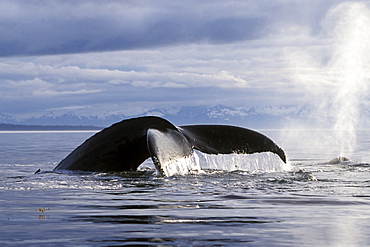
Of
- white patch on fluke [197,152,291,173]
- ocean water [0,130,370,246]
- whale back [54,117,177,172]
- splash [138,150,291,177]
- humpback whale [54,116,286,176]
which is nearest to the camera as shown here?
ocean water [0,130,370,246]

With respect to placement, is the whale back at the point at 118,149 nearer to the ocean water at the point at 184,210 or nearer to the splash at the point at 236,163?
the ocean water at the point at 184,210

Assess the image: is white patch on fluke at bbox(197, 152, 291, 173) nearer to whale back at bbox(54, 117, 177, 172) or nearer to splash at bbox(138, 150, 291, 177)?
splash at bbox(138, 150, 291, 177)

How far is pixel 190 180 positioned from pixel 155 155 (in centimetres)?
80

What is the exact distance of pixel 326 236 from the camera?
14.3 feet

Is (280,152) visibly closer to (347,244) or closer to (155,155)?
(155,155)

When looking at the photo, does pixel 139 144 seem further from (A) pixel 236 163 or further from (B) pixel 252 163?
(B) pixel 252 163

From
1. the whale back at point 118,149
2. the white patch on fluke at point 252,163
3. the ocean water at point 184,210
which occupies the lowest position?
the ocean water at point 184,210

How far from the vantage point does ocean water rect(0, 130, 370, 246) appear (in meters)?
4.28

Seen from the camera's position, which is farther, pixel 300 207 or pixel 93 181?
pixel 93 181

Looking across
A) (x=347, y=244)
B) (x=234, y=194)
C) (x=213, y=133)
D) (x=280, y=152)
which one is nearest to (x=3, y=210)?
(x=234, y=194)

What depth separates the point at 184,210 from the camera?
5.78m

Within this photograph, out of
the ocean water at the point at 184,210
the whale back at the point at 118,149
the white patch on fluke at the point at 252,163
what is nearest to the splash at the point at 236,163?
the white patch on fluke at the point at 252,163

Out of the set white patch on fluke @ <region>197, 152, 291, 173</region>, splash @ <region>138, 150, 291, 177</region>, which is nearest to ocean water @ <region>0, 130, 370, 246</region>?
splash @ <region>138, 150, 291, 177</region>

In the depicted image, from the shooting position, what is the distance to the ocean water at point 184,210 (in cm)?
428
